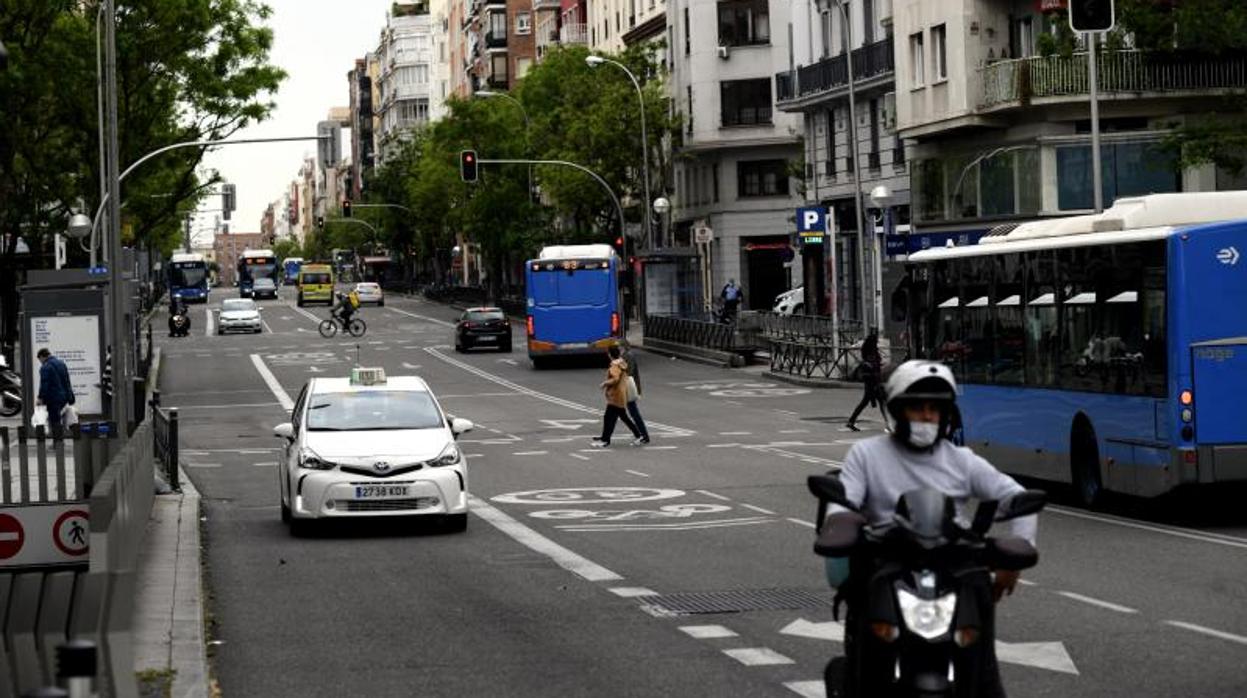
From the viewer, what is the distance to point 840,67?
69000 millimetres

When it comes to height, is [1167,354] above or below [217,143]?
below

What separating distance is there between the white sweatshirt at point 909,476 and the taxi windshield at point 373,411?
47.9ft

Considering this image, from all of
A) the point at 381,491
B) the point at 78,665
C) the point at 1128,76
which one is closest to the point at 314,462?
the point at 381,491

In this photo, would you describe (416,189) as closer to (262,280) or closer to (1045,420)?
(262,280)

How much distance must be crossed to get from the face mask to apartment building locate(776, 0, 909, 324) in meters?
53.3

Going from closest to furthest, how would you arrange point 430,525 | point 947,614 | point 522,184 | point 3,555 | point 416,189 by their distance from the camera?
1. point 947,614
2. point 3,555
3. point 430,525
4. point 522,184
5. point 416,189

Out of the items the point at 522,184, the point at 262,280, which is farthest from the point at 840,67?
the point at 262,280

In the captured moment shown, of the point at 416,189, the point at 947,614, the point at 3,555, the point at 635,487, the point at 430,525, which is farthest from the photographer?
the point at 416,189

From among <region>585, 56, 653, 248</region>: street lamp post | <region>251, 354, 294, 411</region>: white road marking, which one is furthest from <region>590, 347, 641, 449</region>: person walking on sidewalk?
<region>585, 56, 653, 248</region>: street lamp post

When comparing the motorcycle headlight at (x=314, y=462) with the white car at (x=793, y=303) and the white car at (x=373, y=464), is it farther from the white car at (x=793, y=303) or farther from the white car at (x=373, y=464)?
the white car at (x=793, y=303)

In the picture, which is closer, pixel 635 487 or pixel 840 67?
A: pixel 635 487

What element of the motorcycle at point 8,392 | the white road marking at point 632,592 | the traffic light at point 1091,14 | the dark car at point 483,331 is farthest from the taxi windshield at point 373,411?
the dark car at point 483,331

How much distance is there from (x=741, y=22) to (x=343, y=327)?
1881 centimetres

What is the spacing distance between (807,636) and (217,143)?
1826 inches
